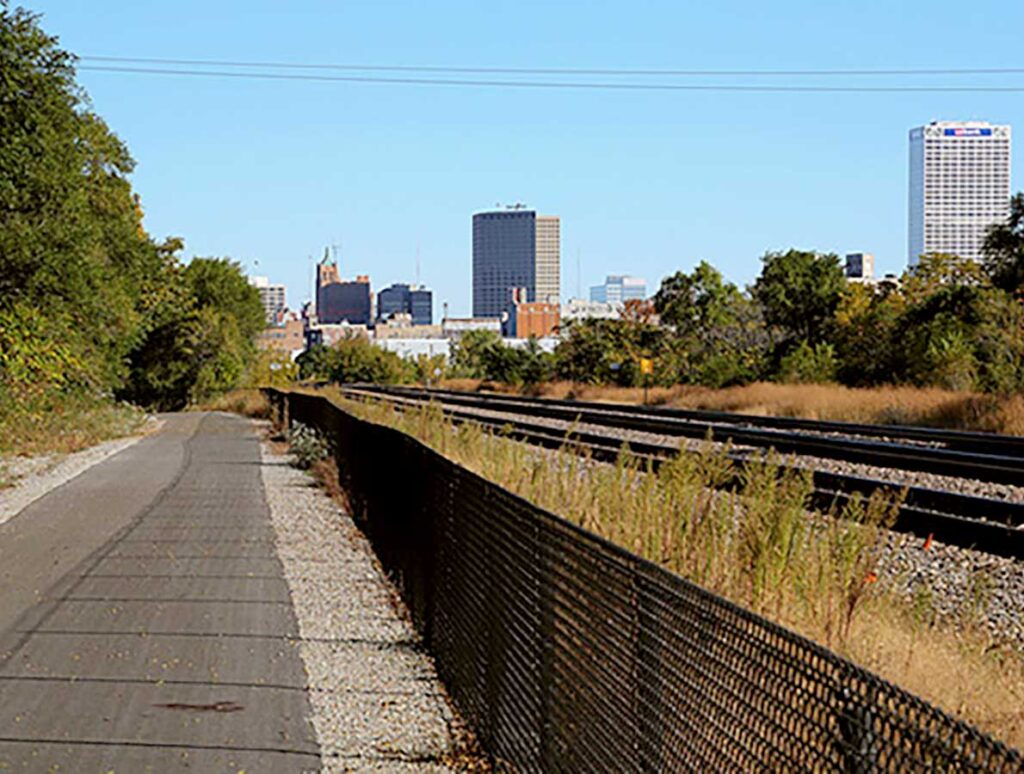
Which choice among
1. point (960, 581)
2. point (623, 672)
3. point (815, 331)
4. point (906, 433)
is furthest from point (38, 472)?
point (815, 331)

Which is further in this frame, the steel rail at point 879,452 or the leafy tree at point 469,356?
the leafy tree at point 469,356

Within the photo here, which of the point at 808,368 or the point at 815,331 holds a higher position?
the point at 815,331

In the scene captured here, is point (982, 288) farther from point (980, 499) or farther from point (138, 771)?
point (138, 771)

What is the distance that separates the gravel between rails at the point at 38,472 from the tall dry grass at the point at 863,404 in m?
19.8

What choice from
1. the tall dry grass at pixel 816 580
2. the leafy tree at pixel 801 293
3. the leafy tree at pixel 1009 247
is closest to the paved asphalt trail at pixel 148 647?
the tall dry grass at pixel 816 580

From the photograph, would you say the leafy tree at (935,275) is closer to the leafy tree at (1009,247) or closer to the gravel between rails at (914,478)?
the leafy tree at (1009,247)

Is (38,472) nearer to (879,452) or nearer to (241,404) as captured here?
(879,452)

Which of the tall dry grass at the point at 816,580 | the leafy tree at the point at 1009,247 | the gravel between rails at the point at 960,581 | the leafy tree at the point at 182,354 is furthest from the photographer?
the leafy tree at the point at 182,354

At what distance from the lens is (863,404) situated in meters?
41.8

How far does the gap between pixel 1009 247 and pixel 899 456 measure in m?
39.2

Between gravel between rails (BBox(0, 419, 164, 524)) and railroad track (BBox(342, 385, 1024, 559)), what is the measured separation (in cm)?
836

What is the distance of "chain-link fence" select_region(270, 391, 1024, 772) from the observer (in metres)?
3.33

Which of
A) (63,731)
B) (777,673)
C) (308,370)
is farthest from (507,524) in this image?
(308,370)

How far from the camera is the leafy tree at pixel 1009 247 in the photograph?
5772cm
